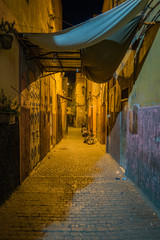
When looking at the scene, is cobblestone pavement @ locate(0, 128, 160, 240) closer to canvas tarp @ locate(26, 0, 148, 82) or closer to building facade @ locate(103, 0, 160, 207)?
building facade @ locate(103, 0, 160, 207)

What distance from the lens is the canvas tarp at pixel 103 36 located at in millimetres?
3752

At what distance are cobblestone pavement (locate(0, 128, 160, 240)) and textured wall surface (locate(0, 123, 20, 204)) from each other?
0.31 m

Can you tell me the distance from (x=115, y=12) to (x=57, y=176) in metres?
5.76

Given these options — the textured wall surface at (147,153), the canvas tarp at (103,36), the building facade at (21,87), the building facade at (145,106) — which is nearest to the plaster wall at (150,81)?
the building facade at (145,106)

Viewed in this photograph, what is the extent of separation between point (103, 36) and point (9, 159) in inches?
167

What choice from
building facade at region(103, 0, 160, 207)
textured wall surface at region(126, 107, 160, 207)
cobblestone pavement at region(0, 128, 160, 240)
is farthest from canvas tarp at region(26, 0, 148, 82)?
cobblestone pavement at region(0, 128, 160, 240)

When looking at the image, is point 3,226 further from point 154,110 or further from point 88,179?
point 154,110

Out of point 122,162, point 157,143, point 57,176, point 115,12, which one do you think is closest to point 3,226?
point 57,176

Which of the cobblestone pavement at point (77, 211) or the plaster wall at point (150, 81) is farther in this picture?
the plaster wall at point (150, 81)

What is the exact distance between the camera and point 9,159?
14.5 ft

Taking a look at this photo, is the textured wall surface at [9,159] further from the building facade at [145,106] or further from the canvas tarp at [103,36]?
the building facade at [145,106]

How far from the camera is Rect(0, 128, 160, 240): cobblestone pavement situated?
10.2ft

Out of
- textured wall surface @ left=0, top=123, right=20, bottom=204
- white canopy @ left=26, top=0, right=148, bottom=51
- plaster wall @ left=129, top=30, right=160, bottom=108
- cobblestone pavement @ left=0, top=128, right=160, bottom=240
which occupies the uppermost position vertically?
white canopy @ left=26, top=0, right=148, bottom=51

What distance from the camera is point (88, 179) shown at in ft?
19.0
